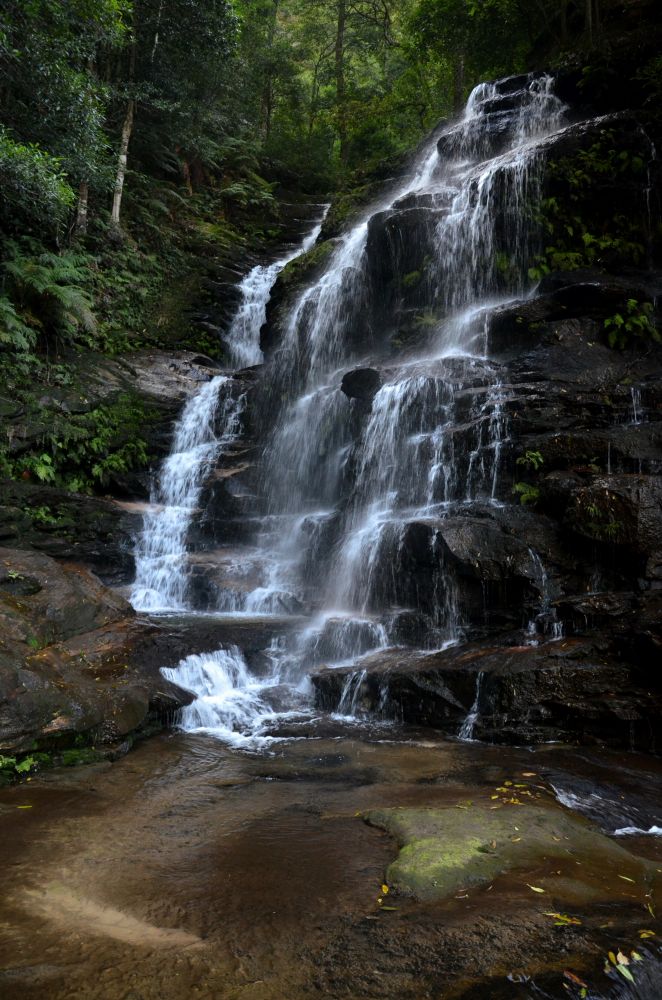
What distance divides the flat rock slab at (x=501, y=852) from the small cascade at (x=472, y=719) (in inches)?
79.1

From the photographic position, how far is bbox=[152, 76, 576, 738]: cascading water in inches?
359

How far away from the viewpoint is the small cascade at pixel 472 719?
6688 millimetres

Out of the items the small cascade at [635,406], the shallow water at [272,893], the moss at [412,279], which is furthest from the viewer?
the moss at [412,279]

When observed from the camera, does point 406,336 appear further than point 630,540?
Yes

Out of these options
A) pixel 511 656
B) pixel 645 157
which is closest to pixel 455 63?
pixel 645 157

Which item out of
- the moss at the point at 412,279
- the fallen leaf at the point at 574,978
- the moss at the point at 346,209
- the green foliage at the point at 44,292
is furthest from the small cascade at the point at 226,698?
the moss at the point at 346,209

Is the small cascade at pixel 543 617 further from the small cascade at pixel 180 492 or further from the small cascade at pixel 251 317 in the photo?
the small cascade at pixel 251 317

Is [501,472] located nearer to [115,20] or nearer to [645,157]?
[645,157]

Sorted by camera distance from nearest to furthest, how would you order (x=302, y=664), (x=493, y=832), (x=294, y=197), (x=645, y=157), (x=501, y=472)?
(x=493, y=832) → (x=302, y=664) → (x=501, y=472) → (x=645, y=157) → (x=294, y=197)

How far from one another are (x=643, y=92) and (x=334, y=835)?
56.0ft

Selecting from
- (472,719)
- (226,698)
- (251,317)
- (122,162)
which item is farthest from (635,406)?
(122,162)

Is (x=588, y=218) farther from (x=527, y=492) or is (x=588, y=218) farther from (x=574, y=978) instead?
(x=574, y=978)

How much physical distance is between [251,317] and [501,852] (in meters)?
17.8

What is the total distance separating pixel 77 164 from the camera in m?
13.8
